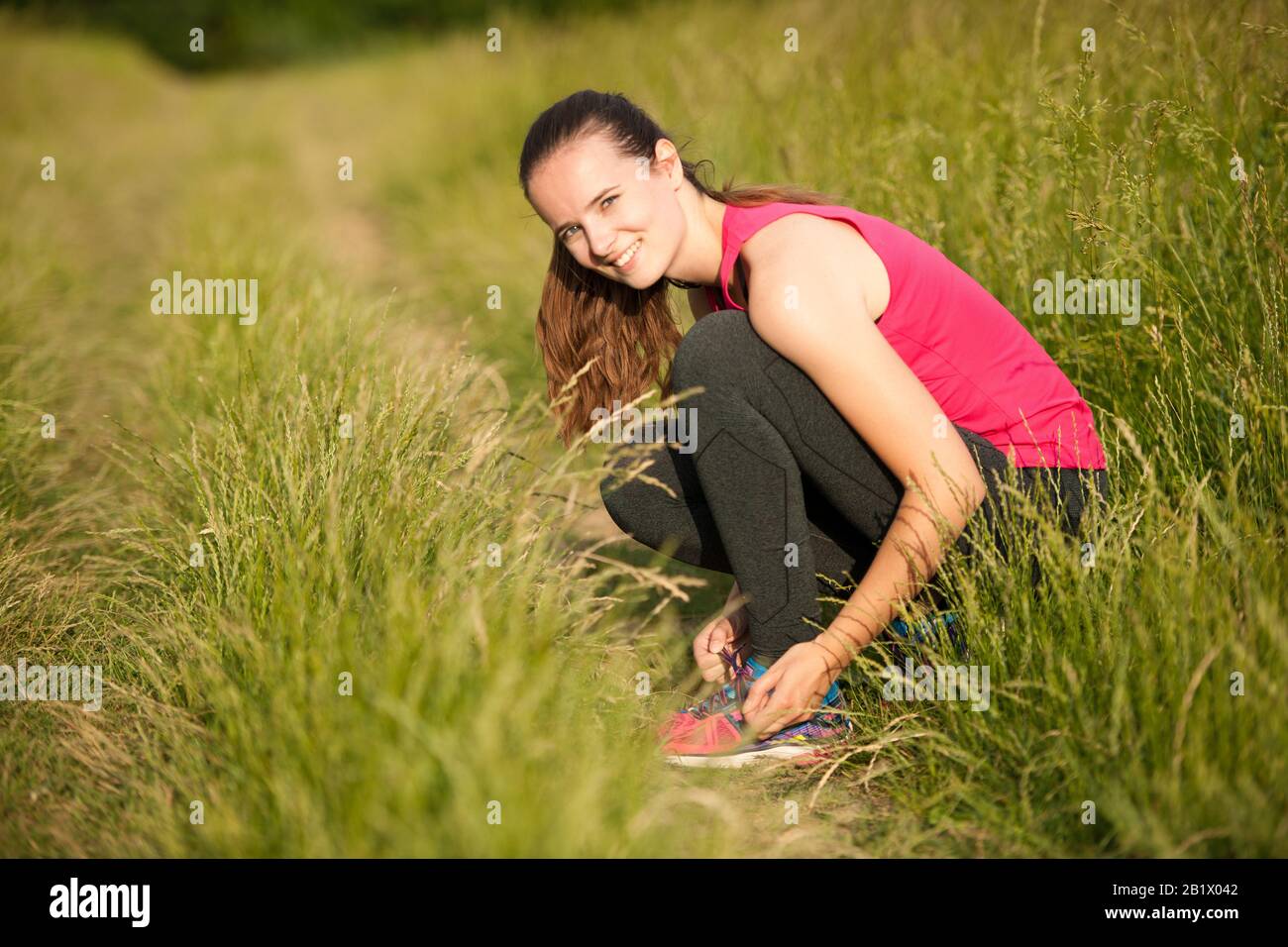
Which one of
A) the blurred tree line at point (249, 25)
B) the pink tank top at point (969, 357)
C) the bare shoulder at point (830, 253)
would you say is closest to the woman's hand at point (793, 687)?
the pink tank top at point (969, 357)

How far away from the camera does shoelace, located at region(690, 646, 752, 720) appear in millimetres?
2020

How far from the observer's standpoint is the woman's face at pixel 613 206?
77.3 inches

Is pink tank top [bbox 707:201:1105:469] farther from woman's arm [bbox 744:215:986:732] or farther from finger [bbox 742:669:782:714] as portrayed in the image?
finger [bbox 742:669:782:714]

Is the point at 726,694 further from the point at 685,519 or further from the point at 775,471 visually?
the point at 775,471

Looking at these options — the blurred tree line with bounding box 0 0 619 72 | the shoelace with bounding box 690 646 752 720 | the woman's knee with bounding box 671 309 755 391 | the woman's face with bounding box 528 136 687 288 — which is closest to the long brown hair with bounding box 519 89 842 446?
the woman's face with bounding box 528 136 687 288

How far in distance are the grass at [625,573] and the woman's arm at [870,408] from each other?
0.09m

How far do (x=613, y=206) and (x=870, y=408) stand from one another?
0.64m

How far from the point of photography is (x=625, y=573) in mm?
1976

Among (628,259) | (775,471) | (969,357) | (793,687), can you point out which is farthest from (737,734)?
(628,259)

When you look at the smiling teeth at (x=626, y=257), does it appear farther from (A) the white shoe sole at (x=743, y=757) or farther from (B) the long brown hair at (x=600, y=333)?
(A) the white shoe sole at (x=743, y=757)

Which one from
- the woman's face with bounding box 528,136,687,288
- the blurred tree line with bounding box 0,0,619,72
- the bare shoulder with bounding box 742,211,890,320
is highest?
the blurred tree line with bounding box 0,0,619,72
